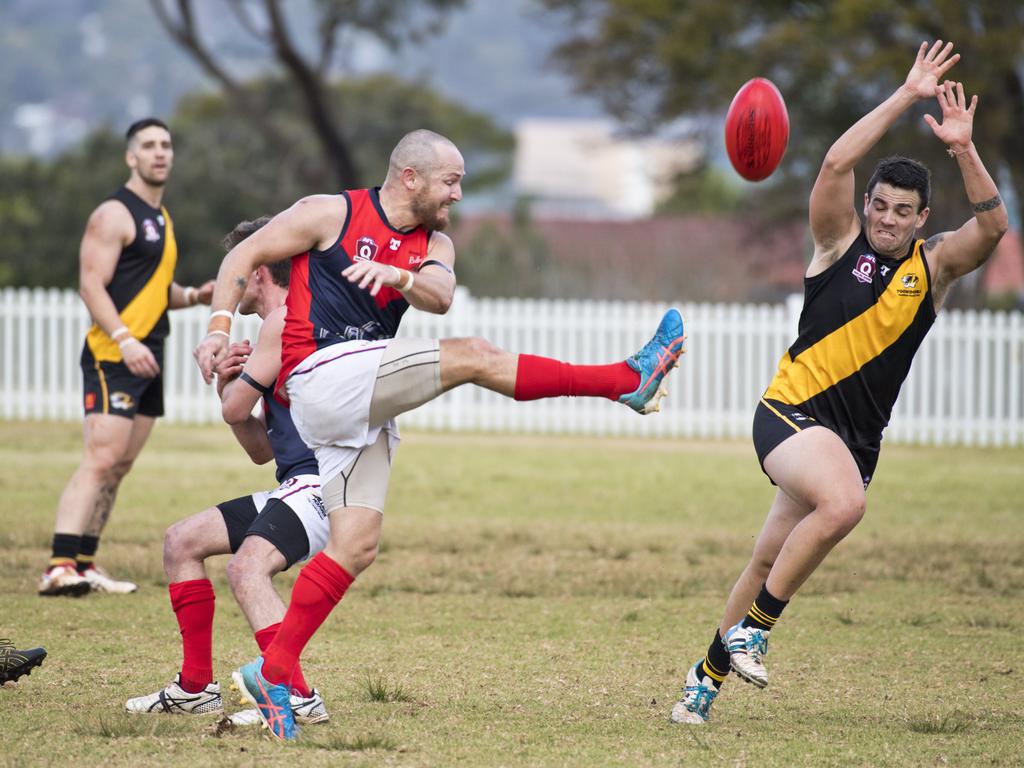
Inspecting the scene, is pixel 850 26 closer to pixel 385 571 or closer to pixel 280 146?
pixel 280 146

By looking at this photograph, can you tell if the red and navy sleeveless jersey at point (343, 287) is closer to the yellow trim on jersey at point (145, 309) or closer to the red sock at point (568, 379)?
the red sock at point (568, 379)

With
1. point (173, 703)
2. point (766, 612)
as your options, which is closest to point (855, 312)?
point (766, 612)

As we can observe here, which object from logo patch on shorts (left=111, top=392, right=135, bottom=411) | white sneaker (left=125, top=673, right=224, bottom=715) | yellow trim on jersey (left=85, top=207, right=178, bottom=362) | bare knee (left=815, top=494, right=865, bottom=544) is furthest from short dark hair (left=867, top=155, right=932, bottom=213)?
logo patch on shorts (left=111, top=392, right=135, bottom=411)

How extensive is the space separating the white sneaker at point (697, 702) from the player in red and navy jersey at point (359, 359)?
1.16 m

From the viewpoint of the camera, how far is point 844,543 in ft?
35.5

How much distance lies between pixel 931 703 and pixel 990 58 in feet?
68.5

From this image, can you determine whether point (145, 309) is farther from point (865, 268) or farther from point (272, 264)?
point (865, 268)

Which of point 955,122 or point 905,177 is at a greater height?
point 955,122

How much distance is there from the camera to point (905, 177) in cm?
579

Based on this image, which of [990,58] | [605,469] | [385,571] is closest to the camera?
[385,571]

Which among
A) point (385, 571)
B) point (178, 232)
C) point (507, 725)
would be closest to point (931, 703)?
point (507, 725)

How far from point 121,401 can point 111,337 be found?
441 millimetres

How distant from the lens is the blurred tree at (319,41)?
110 ft

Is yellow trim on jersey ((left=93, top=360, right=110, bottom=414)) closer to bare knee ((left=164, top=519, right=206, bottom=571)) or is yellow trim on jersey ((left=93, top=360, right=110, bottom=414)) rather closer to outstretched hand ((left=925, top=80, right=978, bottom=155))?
bare knee ((left=164, top=519, right=206, bottom=571))
